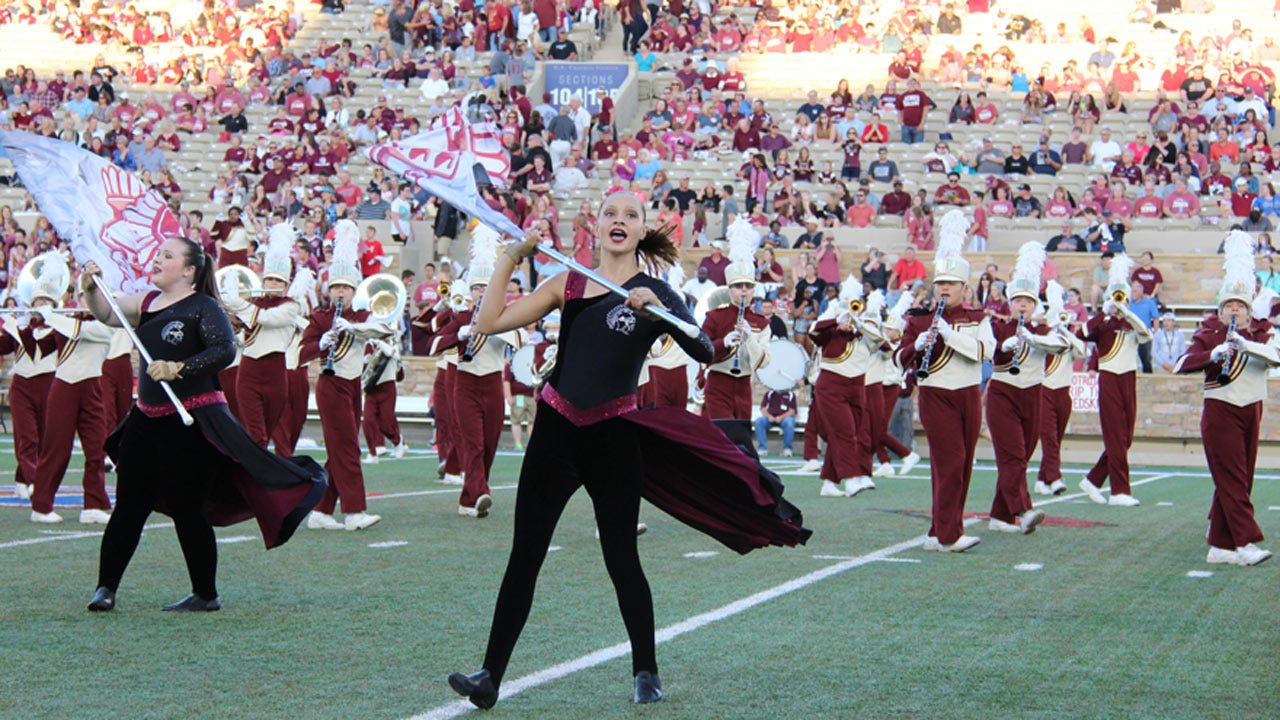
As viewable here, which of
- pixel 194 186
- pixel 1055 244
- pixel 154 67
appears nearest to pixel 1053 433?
pixel 1055 244

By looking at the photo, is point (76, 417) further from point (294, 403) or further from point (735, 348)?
point (735, 348)

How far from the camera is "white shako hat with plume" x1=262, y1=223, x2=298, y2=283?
1198 centimetres

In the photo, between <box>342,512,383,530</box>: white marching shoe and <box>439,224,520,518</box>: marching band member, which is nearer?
<box>342,512,383,530</box>: white marching shoe

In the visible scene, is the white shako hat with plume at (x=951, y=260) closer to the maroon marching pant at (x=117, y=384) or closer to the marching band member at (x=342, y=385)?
the marching band member at (x=342, y=385)

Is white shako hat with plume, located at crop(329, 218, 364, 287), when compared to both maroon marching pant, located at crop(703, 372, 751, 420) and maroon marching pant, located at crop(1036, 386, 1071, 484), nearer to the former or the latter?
maroon marching pant, located at crop(703, 372, 751, 420)

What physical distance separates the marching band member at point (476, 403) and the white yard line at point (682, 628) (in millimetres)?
3140

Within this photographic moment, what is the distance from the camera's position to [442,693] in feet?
19.4

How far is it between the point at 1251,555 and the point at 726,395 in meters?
4.01

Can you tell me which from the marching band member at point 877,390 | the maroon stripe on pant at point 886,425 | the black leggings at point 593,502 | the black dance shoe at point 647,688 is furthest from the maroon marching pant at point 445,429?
the black dance shoe at point 647,688

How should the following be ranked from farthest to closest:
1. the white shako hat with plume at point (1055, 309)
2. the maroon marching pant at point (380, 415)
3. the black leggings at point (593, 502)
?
the maroon marching pant at point (380, 415) < the white shako hat with plume at point (1055, 309) < the black leggings at point (593, 502)

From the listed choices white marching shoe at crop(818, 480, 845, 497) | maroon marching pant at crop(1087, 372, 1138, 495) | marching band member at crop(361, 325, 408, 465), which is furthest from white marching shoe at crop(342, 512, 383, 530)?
maroon marching pant at crop(1087, 372, 1138, 495)

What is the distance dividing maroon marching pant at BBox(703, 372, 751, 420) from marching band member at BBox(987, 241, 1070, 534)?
1.76m

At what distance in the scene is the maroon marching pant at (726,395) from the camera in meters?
12.7

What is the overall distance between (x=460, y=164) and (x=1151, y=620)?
3741mm
